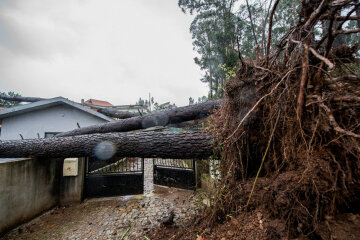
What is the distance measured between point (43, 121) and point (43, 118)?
160 mm

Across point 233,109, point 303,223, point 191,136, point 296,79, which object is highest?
point 296,79

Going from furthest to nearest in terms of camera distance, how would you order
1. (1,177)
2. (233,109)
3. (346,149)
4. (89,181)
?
(89,181)
(1,177)
(233,109)
(346,149)

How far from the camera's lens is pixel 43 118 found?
789cm

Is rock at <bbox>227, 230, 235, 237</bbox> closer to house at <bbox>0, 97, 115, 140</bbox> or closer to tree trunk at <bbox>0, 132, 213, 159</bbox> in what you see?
tree trunk at <bbox>0, 132, 213, 159</bbox>

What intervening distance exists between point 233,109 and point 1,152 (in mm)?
5991

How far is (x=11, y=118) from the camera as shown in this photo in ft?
24.8

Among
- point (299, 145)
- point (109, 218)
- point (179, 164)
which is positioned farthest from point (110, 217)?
point (299, 145)

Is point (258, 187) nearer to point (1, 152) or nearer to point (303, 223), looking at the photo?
point (303, 223)

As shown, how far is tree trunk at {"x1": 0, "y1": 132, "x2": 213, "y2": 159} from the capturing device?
2764mm

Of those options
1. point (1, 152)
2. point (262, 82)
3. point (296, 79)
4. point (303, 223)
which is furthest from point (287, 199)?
point (1, 152)

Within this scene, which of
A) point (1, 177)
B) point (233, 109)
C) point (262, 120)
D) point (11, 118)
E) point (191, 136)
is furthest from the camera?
point (11, 118)

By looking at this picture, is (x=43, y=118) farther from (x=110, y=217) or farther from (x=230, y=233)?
(x=230, y=233)

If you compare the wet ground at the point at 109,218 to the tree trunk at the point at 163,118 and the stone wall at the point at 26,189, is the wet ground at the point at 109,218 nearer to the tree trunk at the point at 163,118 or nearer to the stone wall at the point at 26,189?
the stone wall at the point at 26,189

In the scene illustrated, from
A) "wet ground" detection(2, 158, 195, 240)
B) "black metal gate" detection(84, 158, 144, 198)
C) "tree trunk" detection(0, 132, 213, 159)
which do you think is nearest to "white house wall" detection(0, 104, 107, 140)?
"black metal gate" detection(84, 158, 144, 198)
